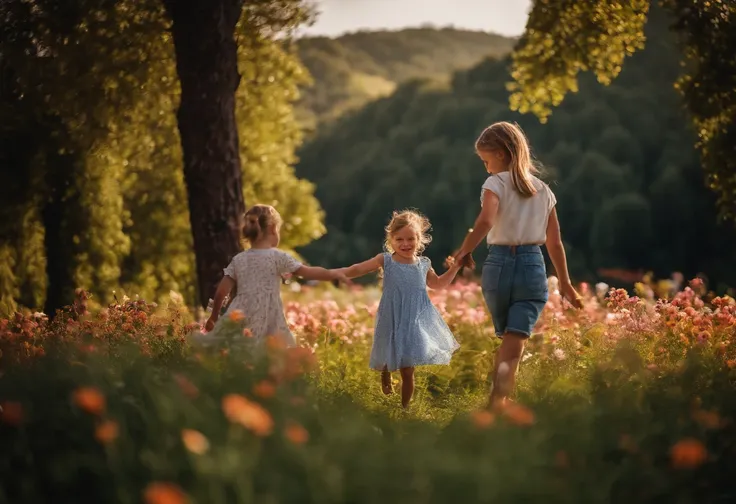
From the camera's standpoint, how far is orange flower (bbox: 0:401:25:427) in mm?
3348

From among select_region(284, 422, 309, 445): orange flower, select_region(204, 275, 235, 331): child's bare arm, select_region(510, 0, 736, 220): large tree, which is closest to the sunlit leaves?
select_region(510, 0, 736, 220): large tree

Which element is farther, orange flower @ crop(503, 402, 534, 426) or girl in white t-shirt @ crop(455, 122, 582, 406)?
girl in white t-shirt @ crop(455, 122, 582, 406)

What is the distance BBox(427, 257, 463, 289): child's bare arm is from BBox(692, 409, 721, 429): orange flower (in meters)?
2.15

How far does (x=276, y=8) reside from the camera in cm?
1109

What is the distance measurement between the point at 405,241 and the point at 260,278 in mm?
1073

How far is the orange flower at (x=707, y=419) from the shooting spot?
11.6 feet

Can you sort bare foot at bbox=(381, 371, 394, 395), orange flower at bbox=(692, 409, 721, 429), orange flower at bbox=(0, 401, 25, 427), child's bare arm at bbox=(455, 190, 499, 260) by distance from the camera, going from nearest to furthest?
orange flower at bbox=(0, 401, 25, 427) → orange flower at bbox=(692, 409, 721, 429) → child's bare arm at bbox=(455, 190, 499, 260) → bare foot at bbox=(381, 371, 394, 395)

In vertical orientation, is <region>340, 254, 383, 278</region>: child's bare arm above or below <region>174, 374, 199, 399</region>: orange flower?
above

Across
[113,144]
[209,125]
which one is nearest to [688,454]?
[209,125]

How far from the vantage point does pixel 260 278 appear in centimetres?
572

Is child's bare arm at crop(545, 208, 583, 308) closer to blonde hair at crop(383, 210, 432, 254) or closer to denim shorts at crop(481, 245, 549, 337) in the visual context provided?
denim shorts at crop(481, 245, 549, 337)

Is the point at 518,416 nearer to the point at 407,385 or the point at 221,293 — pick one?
the point at 407,385

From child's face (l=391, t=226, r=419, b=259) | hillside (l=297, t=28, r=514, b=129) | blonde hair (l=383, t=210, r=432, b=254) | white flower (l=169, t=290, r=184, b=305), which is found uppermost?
hillside (l=297, t=28, r=514, b=129)

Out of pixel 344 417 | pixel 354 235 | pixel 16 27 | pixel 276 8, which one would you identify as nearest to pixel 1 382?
pixel 344 417
